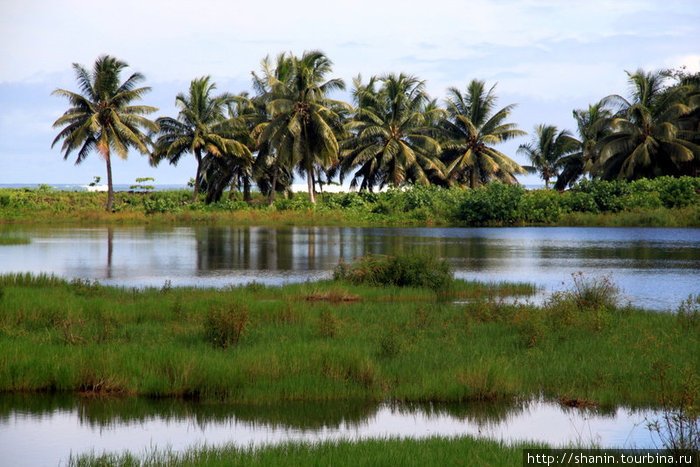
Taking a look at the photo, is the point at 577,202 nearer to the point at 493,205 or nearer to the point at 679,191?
the point at 493,205

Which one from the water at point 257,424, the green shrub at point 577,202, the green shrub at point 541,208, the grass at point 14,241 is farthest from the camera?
the green shrub at point 541,208

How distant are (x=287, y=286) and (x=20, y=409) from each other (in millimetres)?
9833

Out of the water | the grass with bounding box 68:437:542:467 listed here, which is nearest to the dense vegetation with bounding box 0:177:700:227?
the water

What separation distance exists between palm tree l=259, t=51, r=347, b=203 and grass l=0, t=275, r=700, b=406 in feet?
120

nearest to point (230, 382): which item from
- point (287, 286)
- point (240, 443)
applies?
point (240, 443)

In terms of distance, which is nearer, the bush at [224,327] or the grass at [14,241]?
the bush at [224,327]

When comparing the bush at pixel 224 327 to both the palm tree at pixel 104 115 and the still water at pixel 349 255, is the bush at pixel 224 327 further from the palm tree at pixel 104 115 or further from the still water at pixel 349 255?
the palm tree at pixel 104 115

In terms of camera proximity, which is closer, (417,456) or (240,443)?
(417,456)

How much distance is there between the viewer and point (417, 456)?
21.9 feet

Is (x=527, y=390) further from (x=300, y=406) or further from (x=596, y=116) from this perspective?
(x=596, y=116)

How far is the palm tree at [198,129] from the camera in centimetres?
5608

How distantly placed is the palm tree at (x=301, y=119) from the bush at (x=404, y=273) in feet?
108

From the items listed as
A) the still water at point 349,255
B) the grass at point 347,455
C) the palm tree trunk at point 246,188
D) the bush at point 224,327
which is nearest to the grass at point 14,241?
the still water at point 349,255

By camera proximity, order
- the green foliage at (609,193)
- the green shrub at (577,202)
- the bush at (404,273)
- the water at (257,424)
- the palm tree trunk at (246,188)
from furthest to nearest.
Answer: the palm tree trunk at (246,188) → the green shrub at (577,202) → the green foliage at (609,193) → the bush at (404,273) → the water at (257,424)
